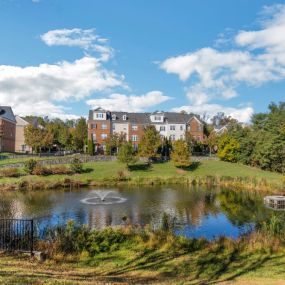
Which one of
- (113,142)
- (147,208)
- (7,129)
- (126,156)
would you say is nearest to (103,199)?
(147,208)

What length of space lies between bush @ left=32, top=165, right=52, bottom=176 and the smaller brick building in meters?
27.3

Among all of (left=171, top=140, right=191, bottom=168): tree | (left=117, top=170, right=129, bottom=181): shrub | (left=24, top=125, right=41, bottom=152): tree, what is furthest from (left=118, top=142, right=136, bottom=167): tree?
(left=24, top=125, right=41, bottom=152): tree

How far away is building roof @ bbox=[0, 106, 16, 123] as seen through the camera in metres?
84.5

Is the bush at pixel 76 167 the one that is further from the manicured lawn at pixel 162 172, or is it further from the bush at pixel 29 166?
the bush at pixel 29 166

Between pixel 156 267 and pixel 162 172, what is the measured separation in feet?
160

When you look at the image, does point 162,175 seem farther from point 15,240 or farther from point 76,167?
point 15,240

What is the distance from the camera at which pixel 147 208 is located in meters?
35.2

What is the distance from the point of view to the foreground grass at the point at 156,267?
40.4ft

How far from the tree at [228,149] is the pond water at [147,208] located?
23.0 metres

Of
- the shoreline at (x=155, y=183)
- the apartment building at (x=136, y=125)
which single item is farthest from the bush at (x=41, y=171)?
the apartment building at (x=136, y=125)

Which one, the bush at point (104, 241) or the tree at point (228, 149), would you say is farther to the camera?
the tree at point (228, 149)

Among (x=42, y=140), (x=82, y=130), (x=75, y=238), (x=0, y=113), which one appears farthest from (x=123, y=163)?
(x=75, y=238)

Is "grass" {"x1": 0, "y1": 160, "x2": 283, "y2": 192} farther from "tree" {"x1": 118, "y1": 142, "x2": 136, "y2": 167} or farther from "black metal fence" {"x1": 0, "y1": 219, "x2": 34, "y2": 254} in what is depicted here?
"black metal fence" {"x1": 0, "y1": 219, "x2": 34, "y2": 254}

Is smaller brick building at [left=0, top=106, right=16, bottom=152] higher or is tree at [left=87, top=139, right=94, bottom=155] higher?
smaller brick building at [left=0, top=106, right=16, bottom=152]
